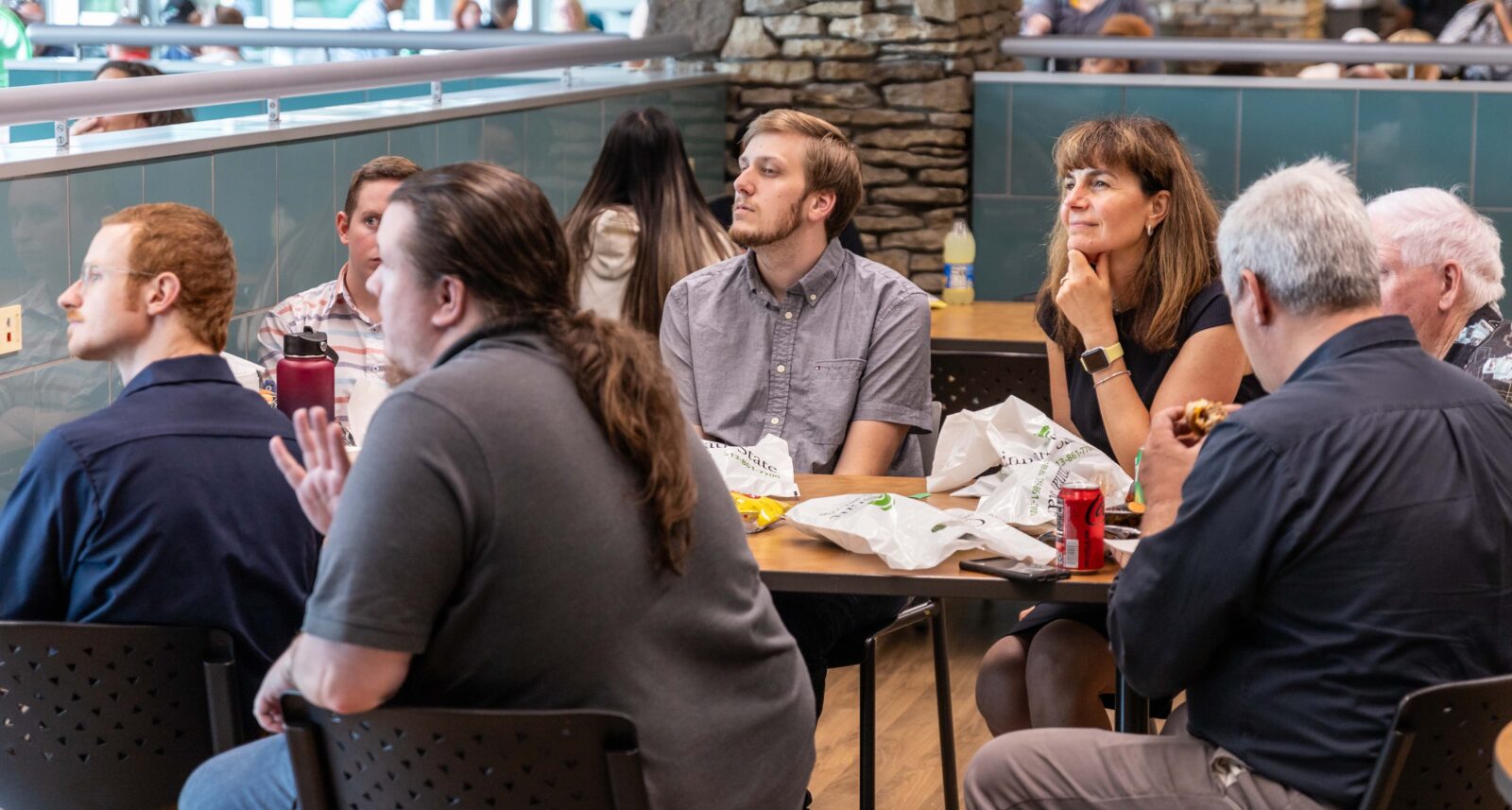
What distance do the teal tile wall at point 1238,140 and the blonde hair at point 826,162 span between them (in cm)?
299

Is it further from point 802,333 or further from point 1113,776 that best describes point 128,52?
point 1113,776

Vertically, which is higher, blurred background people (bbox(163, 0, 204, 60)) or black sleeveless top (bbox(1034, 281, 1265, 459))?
blurred background people (bbox(163, 0, 204, 60))

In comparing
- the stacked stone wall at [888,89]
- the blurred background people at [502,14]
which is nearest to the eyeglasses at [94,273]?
the stacked stone wall at [888,89]

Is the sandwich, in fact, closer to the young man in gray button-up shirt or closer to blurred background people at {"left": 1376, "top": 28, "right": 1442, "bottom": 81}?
the young man in gray button-up shirt

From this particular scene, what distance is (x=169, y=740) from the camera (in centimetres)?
197

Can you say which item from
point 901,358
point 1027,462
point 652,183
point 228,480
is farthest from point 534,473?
point 652,183

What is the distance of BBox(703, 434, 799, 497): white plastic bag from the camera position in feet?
8.62

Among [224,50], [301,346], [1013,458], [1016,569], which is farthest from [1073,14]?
[1016,569]

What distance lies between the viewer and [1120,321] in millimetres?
3000

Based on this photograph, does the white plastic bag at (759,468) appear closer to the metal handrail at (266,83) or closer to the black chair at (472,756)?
the black chair at (472,756)

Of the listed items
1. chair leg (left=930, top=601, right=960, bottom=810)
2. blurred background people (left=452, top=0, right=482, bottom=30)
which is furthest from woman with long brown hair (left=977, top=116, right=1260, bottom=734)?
blurred background people (left=452, top=0, right=482, bottom=30)

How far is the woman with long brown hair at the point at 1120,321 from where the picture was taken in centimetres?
279

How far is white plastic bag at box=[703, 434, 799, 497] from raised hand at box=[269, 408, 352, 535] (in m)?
0.88

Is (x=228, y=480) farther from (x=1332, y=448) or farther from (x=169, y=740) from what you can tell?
(x=1332, y=448)
